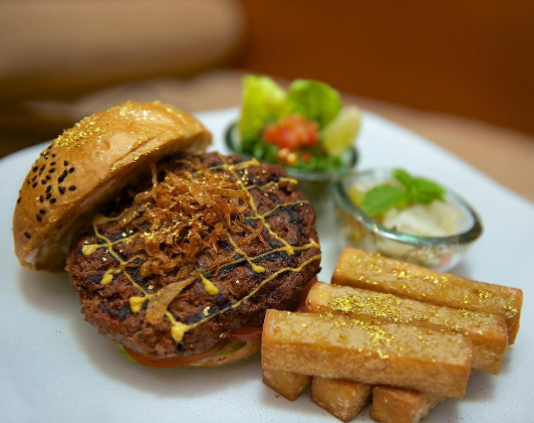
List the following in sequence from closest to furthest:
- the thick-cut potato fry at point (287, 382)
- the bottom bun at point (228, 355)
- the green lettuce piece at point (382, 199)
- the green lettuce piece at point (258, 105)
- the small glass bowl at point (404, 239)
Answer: the thick-cut potato fry at point (287, 382) < the bottom bun at point (228, 355) < the small glass bowl at point (404, 239) < the green lettuce piece at point (382, 199) < the green lettuce piece at point (258, 105)

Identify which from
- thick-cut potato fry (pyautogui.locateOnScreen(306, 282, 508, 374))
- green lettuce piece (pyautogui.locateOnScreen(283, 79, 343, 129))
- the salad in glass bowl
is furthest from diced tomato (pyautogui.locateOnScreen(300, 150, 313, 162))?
thick-cut potato fry (pyautogui.locateOnScreen(306, 282, 508, 374))

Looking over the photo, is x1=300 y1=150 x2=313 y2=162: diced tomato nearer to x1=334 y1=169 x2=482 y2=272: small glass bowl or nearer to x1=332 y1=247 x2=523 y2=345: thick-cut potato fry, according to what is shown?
x1=334 y1=169 x2=482 y2=272: small glass bowl

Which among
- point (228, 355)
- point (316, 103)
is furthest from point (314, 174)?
point (228, 355)

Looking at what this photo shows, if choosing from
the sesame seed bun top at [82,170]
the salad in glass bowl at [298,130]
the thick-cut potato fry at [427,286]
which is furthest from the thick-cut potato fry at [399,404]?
the salad in glass bowl at [298,130]

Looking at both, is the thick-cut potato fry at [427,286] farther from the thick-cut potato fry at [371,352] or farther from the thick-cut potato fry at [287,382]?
the thick-cut potato fry at [287,382]

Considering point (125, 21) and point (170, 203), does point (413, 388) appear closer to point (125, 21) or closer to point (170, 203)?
point (170, 203)

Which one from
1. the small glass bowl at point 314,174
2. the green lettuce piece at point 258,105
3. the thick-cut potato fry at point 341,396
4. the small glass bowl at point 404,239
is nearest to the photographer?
the thick-cut potato fry at point 341,396

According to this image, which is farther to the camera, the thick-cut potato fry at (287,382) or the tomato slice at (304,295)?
the tomato slice at (304,295)
